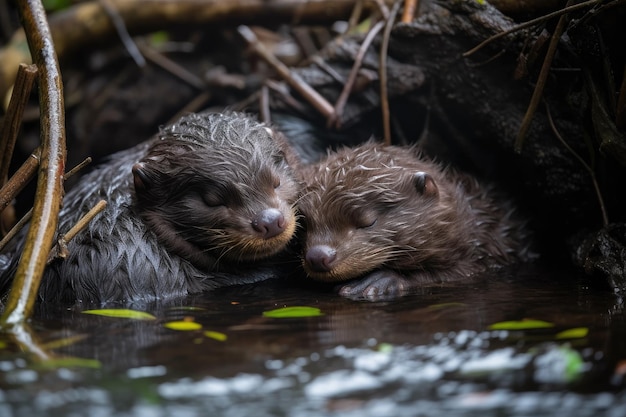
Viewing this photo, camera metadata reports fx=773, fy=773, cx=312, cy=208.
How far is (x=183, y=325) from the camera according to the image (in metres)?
3.34

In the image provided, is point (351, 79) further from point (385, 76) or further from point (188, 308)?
point (188, 308)

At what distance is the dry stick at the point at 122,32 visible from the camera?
749cm

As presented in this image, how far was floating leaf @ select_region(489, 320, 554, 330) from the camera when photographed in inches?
120

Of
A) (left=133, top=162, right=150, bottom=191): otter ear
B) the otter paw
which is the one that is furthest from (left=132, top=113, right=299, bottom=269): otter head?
the otter paw

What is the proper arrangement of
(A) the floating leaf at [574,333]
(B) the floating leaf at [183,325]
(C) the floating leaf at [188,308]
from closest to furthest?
(A) the floating leaf at [574,333]
(B) the floating leaf at [183,325]
(C) the floating leaf at [188,308]

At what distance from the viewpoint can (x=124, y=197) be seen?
16.0 ft

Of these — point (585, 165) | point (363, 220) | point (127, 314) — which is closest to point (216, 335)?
point (127, 314)

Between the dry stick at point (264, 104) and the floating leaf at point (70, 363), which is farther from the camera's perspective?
the dry stick at point (264, 104)

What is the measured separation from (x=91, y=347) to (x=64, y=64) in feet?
18.0

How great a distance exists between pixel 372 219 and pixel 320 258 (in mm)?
480

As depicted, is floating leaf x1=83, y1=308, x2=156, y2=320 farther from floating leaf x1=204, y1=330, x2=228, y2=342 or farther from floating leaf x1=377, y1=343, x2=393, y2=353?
floating leaf x1=377, y1=343, x2=393, y2=353

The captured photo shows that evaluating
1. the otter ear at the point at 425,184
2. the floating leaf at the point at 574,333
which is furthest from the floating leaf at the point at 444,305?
the otter ear at the point at 425,184

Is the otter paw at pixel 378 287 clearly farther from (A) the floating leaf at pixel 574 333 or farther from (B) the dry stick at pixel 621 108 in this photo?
(B) the dry stick at pixel 621 108

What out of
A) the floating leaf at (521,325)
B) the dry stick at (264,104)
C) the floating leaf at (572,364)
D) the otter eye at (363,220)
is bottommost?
the floating leaf at (572,364)
